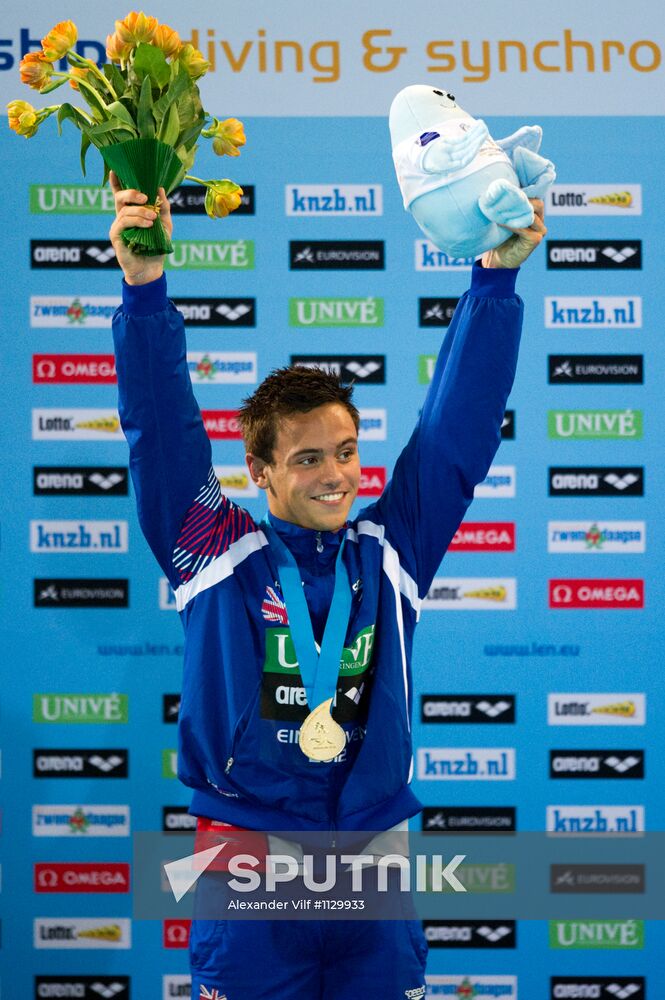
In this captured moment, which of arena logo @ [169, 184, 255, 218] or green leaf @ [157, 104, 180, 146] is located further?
arena logo @ [169, 184, 255, 218]

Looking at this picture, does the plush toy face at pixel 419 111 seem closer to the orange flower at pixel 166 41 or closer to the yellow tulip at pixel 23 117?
the orange flower at pixel 166 41

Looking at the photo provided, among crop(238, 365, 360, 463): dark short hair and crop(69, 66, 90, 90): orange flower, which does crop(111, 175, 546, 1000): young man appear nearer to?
crop(238, 365, 360, 463): dark short hair

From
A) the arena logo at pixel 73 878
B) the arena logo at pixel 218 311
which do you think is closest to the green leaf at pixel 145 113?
the arena logo at pixel 218 311

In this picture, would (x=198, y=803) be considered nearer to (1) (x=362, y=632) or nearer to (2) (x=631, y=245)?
(1) (x=362, y=632)

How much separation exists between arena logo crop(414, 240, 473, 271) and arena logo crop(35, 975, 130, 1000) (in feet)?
7.65

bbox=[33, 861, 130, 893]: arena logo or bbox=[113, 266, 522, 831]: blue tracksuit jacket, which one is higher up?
bbox=[113, 266, 522, 831]: blue tracksuit jacket

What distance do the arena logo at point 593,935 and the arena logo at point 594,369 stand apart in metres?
1.64

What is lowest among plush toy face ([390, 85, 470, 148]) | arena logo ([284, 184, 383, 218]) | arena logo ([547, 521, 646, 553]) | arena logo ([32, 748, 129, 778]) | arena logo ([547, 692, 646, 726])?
arena logo ([32, 748, 129, 778])

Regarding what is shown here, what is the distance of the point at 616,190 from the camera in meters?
3.48

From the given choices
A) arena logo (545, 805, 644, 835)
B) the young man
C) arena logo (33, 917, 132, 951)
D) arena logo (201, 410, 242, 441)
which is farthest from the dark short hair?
arena logo (33, 917, 132, 951)

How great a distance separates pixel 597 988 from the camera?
344cm

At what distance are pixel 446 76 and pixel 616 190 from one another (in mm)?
623

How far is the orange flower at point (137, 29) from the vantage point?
171cm

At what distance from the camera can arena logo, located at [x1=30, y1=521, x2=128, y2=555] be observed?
3.44 meters
